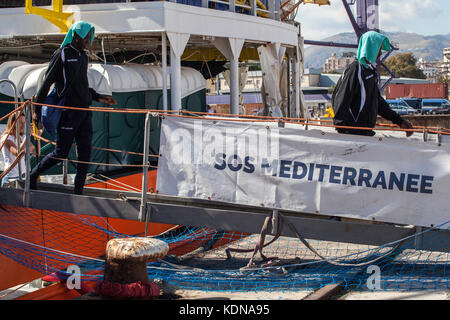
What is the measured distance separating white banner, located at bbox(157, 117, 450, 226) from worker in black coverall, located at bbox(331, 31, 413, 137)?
1.85 ft

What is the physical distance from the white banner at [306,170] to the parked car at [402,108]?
132 feet

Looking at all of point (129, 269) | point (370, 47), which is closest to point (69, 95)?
point (129, 269)

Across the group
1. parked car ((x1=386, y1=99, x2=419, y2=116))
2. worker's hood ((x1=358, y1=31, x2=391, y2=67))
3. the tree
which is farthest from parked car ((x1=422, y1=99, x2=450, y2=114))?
the tree

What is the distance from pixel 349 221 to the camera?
614cm

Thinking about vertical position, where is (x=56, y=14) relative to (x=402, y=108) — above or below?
above

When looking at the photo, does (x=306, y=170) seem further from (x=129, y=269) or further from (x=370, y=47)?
(x=129, y=269)

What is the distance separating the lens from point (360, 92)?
6.12m

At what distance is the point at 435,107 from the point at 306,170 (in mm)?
45761

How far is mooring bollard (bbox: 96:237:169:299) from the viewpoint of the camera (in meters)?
5.36

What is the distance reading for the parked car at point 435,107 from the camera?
45769 millimetres

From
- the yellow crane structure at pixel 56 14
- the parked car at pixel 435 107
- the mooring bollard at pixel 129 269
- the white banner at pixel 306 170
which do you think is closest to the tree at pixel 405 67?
the parked car at pixel 435 107

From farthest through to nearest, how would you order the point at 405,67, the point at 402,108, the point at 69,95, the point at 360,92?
1. the point at 405,67
2. the point at 402,108
3. the point at 69,95
4. the point at 360,92
